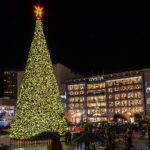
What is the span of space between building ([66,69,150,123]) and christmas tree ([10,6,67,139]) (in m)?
75.6

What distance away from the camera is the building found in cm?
11150

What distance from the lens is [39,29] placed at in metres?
30.0

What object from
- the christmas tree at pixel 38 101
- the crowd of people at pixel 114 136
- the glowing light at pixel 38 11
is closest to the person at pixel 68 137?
the christmas tree at pixel 38 101

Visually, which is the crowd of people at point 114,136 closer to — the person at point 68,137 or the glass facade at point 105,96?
the person at point 68,137

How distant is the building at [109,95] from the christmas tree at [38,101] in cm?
7556

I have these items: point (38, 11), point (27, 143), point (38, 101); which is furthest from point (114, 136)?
point (38, 11)

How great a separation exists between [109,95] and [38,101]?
3721 inches

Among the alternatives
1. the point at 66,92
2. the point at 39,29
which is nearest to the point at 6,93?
the point at 66,92

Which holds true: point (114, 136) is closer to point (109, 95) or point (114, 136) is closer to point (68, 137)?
point (68, 137)

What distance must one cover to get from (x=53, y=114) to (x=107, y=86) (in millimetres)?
95108

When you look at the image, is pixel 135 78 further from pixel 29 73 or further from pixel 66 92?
pixel 29 73

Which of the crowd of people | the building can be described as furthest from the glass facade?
the crowd of people

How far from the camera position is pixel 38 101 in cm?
2767

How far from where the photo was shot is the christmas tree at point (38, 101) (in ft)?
89.1
